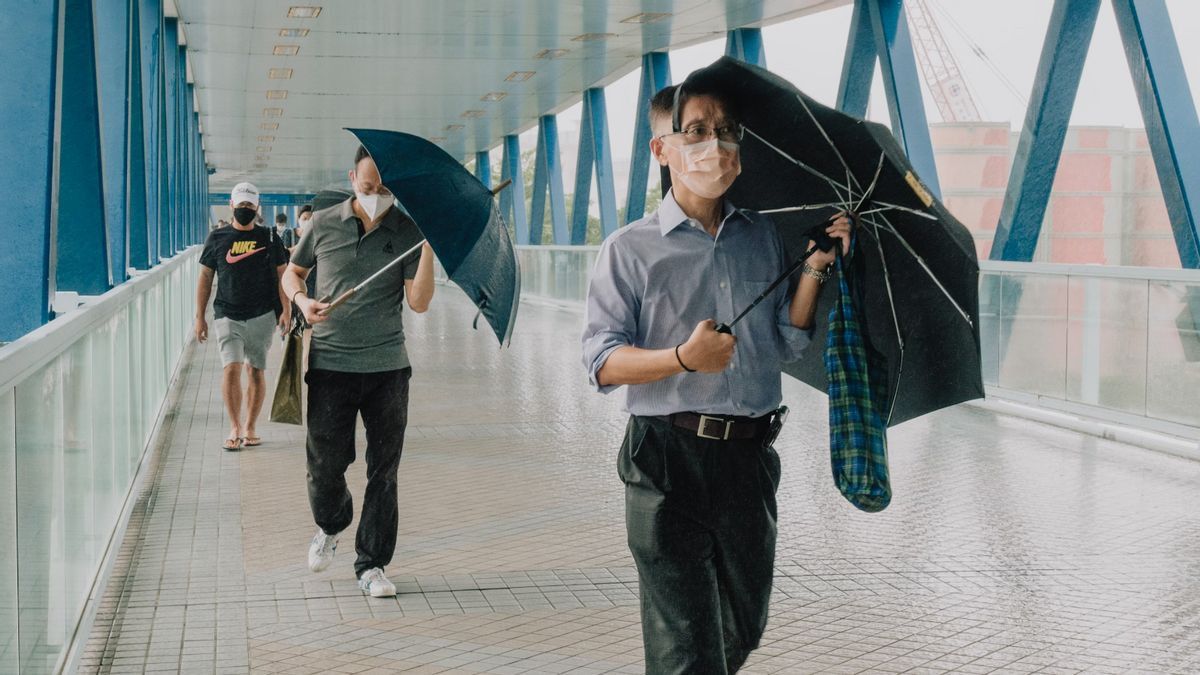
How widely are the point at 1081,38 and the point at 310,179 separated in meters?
42.8

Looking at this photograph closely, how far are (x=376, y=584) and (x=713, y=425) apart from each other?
2690 millimetres

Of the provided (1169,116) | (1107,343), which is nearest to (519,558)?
(1107,343)

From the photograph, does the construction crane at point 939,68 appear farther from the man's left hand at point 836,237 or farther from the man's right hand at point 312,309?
the man's left hand at point 836,237

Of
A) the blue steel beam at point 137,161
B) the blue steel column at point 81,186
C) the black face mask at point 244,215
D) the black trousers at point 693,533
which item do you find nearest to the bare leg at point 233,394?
the black face mask at point 244,215

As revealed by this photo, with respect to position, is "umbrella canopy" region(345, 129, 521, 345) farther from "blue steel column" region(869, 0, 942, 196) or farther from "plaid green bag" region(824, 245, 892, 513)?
"blue steel column" region(869, 0, 942, 196)

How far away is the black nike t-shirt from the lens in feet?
30.3

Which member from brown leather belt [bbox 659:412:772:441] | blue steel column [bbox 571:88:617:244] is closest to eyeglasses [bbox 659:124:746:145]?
brown leather belt [bbox 659:412:772:441]

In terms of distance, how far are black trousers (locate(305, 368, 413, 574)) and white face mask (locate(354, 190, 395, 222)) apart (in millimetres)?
620

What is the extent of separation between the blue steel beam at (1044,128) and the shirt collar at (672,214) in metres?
9.30

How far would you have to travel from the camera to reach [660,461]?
3.12 m

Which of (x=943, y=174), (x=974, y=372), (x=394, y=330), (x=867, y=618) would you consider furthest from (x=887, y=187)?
(x=943, y=174)

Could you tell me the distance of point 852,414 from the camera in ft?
10.4

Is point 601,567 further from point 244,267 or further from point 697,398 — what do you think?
point 244,267

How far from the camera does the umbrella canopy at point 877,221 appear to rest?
2973mm
